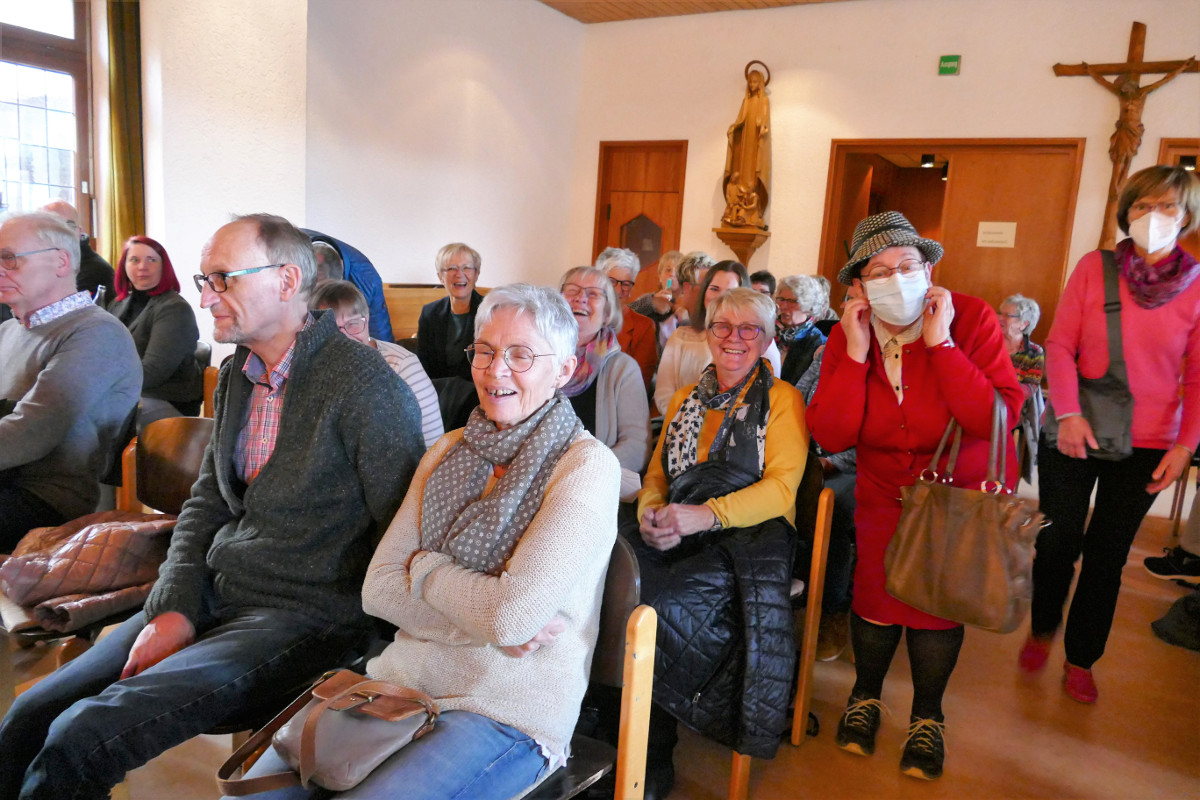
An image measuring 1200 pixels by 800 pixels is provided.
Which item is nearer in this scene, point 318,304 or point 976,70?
point 318,304

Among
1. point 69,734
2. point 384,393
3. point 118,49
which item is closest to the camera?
point 69,734

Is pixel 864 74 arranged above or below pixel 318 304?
above

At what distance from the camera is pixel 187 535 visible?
1630 mm

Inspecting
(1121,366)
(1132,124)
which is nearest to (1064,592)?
(1121,366)

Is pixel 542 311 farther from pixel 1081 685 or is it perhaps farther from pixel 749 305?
pixel 1081 685

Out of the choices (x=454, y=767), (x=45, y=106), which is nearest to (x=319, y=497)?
(x=454, y=767)

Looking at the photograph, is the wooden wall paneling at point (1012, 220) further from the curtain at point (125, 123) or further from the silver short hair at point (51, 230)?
the silver short hair at point (51, 230)

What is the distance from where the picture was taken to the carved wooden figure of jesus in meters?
6.48

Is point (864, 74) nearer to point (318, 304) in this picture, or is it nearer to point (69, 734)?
point (318, 304)

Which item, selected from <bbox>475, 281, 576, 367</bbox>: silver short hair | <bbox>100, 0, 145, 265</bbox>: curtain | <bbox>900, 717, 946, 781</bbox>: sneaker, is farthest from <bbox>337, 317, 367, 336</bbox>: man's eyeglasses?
<bbox>100, 0, 145, 265</bbox>: curtain

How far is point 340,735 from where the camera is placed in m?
1.13

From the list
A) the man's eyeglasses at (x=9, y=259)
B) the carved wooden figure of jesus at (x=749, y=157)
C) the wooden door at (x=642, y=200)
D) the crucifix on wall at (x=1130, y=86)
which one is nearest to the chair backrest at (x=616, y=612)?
the man's eyeglasses at (x=9, y=259)

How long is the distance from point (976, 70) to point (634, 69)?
2.89m

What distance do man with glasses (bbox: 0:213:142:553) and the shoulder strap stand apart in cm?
275
